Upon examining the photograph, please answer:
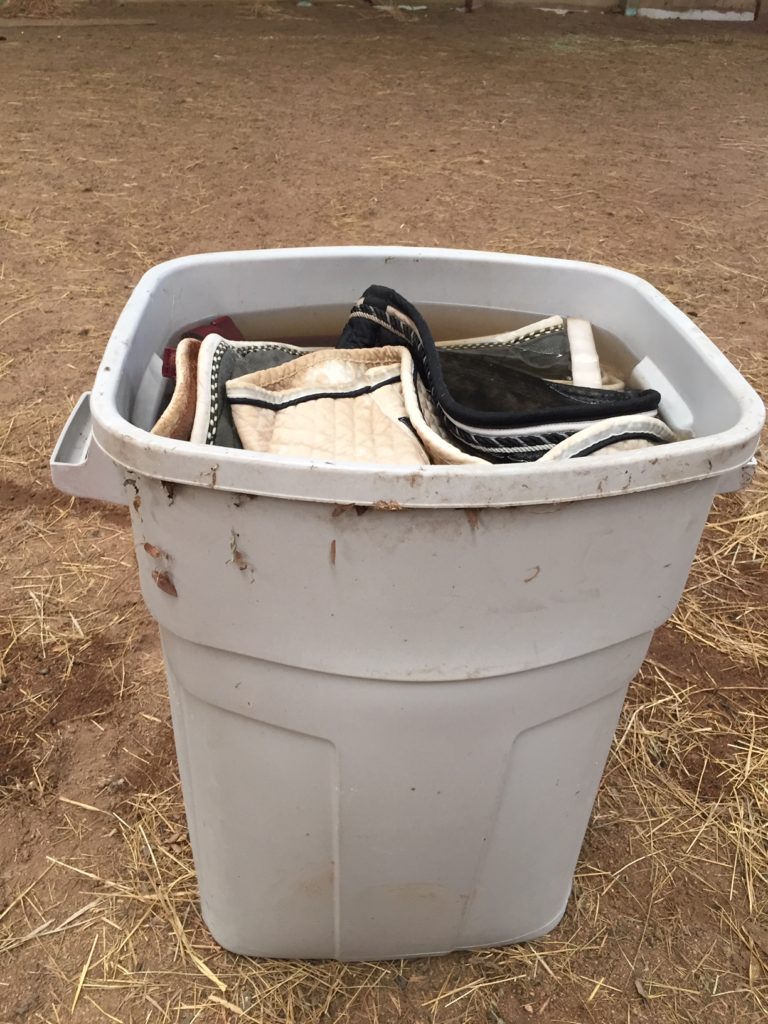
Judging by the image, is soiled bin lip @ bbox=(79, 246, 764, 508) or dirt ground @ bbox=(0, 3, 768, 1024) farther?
dirt ground @ bbox=(0, 3, 768, 1024)

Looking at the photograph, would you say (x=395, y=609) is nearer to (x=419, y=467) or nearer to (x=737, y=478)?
(x=419, y=467)

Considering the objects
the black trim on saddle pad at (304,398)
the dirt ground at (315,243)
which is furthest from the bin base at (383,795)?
the black trim on saddle pad at (304,398)

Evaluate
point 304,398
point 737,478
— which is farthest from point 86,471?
point 737,478

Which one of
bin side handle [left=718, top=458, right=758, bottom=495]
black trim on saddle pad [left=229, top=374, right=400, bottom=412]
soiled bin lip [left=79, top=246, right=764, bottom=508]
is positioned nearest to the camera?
soiled bin lip [left=79, top=246, right=764, bottom=508]

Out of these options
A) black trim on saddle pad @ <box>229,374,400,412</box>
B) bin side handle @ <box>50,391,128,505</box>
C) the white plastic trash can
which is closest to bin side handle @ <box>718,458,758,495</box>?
the white plastic trash can

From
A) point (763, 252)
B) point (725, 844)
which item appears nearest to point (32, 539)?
point (725, 844)

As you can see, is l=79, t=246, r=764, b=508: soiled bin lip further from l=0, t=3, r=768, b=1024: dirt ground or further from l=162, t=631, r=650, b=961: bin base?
l=0, t=3, r=768, b=1024: dirt ground

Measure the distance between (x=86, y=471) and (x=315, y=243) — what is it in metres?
2.37

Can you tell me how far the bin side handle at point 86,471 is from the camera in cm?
73

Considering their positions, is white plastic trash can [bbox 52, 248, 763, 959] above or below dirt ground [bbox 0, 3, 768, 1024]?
above

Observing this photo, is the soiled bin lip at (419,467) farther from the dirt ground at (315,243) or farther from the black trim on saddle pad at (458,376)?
the dirt ground at (315,243)

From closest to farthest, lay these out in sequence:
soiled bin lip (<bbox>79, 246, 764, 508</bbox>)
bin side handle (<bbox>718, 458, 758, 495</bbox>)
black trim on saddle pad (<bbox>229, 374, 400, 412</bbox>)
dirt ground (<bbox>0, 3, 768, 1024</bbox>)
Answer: soiled bin lip (<bbox>79, 246, 764, 508</bbox>), bin side handle (<bbox>718, 458, 758, 495</bbox>), black trim on saddle pad (<bbox>229, 374, 400, 412</bbox>), dirt ground (<bbox>0, 3, 768, 1024</bbox>)

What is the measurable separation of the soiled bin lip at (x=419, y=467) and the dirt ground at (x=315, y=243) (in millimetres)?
716

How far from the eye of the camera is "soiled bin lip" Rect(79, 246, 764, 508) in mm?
599
